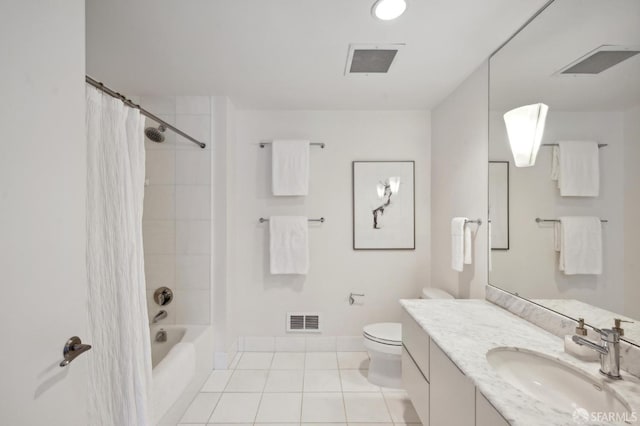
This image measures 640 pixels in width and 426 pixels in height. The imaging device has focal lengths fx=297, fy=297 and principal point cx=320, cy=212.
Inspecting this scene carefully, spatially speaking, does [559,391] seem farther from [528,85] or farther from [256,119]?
[256,119]

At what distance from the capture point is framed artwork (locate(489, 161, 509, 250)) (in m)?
1.67

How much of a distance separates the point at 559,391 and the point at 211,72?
2490mm

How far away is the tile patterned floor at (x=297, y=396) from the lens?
187 cm

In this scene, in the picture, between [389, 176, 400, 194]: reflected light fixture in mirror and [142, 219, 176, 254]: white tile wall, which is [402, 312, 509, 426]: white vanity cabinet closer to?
[389, 176, 400, 194]: reflected light fixture in mirror

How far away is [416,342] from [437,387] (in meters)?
0.30

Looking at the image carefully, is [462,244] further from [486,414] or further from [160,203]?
[160,203]

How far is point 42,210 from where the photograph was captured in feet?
2.69

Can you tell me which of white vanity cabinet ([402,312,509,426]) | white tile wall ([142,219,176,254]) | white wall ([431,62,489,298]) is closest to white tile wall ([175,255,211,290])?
white tile wall ([142,219,176,254])

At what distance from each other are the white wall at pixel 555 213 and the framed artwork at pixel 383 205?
1019 mm

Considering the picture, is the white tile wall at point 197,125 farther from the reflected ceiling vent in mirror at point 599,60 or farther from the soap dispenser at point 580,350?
the soap dispenser at point 580,350

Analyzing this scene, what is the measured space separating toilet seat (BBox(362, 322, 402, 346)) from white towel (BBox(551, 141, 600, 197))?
4.63 feet

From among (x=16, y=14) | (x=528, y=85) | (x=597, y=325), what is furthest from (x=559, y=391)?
(x=16, y=14)

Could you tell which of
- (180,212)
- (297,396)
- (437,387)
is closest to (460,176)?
(437,387)
